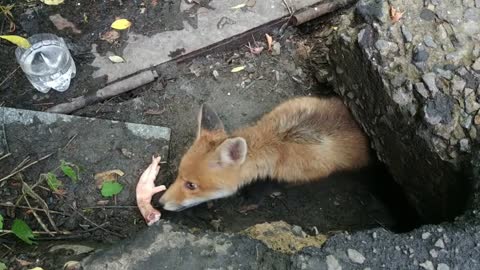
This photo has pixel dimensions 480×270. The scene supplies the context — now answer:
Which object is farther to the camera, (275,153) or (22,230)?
(275,153)

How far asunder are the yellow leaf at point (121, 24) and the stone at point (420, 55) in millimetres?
2872

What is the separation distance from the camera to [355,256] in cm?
354

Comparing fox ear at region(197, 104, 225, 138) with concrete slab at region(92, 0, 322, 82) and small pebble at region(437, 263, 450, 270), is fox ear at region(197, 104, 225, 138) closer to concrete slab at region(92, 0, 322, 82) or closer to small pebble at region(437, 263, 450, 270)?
concrete slab at region(92, 0, 322, 82)

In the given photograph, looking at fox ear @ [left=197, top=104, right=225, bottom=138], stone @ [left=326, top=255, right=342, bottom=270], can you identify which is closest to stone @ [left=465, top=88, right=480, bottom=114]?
stone @ [left=326, top=255, right=342, bottom=270]

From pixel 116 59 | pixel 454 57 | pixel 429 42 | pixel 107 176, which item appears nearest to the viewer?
pixel 454 57

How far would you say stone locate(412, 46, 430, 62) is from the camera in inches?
167

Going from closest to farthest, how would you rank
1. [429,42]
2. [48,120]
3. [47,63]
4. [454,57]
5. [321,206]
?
[454,57], [429,42], [321,206], [48,120], [47,63]

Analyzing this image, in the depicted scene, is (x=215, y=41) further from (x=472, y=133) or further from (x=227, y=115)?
(x=472, y=133)

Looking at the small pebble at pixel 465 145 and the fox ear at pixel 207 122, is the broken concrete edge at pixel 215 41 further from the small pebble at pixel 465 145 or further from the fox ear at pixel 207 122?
the small pebble at pixel 465 145

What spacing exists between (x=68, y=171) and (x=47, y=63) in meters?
1.24

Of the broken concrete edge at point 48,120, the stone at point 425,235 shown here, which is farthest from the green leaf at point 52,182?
the stone at point 425,235

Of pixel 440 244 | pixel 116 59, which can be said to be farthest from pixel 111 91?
pixel 440 244

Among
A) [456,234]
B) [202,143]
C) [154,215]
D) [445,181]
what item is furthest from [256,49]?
[456,234]

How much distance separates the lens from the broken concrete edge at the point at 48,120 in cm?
518
